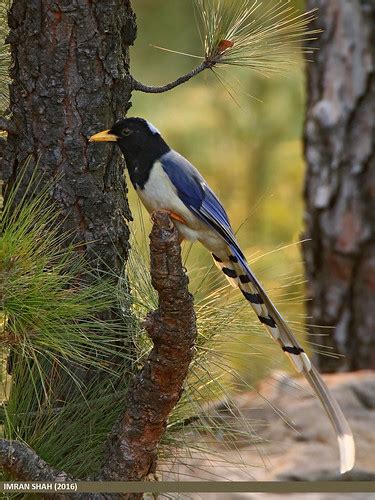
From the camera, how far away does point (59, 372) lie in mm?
1727

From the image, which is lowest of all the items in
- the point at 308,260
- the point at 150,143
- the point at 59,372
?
the point at 308,260

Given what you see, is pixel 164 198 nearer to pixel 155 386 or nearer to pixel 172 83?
pixel 172 83

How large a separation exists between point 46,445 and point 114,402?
0.13m

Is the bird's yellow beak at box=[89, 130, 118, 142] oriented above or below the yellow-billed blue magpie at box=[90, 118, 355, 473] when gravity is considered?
above

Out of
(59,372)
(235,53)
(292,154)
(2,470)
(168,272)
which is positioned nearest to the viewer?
(168,272)

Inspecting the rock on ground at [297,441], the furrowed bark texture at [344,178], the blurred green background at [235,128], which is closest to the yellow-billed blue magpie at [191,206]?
the rock on ground at [297,441]

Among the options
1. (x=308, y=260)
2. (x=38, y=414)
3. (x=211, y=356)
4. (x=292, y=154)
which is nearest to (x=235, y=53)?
(x=211, y=356)

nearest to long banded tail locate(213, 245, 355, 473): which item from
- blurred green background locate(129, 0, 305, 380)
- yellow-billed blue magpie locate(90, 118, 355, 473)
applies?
yellow-billed blue magpie locate(90, 118, 355, 473)

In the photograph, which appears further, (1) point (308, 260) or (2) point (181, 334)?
(1) point (308, 260)

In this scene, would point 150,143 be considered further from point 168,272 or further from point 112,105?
point 168,272

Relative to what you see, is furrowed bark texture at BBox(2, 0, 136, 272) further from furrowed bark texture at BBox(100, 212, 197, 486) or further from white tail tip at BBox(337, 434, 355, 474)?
white tail tip at BBox(337, 434, 355, 474)

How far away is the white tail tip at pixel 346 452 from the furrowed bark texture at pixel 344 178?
48.9 inches

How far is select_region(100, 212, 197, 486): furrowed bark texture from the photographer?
148 cm

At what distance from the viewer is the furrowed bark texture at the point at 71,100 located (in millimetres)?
1707
